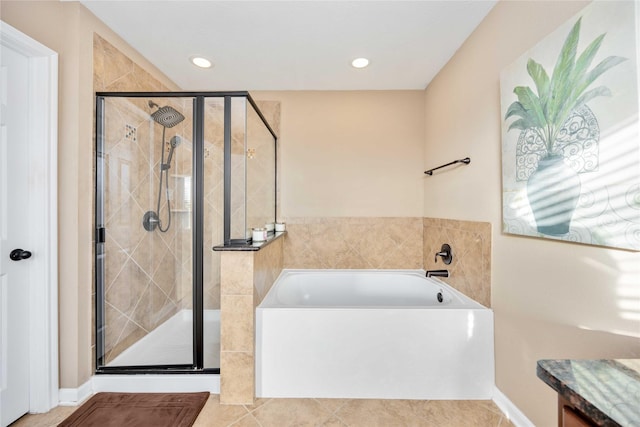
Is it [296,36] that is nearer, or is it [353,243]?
[296,36]

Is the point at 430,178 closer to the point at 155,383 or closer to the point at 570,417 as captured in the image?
the point at 570,417

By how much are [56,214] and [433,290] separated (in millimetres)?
2699

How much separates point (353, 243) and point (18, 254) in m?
2.41

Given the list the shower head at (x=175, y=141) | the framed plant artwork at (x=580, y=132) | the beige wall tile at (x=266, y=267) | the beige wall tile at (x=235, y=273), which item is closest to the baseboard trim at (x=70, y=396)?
the beige wall tile at (x=235, y=273)

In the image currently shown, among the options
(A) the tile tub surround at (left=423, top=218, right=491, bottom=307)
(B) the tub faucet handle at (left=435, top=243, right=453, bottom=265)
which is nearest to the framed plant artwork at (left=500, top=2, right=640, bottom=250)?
(A) the tile tub surround at (left=423, top=218, right=491, bottom=307)

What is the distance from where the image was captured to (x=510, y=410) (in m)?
1.52

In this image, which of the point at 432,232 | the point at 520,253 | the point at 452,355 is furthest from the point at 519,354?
the point at 432,232

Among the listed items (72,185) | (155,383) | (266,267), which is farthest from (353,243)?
(72,185)

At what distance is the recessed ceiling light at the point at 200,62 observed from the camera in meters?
2.25

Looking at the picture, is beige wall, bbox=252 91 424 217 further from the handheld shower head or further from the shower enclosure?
the handheld shower head

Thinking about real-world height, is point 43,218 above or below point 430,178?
below

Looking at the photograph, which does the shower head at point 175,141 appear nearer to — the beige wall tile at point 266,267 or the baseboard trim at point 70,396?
the beige wall tile at point 266,267

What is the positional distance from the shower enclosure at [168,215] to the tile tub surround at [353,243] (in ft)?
2.81

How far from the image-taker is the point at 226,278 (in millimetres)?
1682
